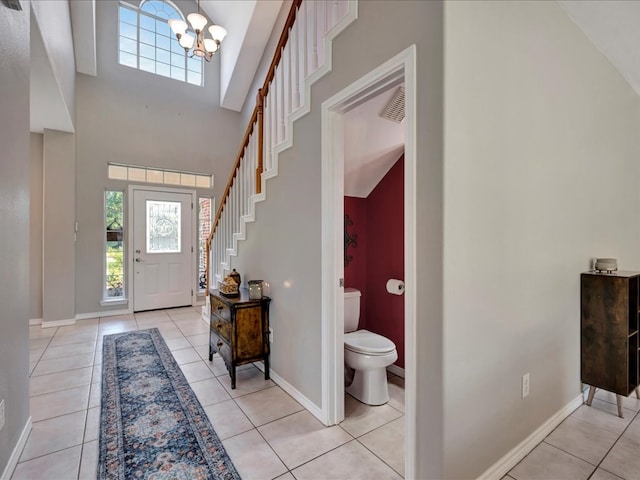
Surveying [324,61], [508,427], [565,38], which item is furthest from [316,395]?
[565,38]

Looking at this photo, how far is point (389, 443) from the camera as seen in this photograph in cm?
184

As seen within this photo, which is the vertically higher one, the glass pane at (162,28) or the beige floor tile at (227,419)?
the glass pane at (162,28)

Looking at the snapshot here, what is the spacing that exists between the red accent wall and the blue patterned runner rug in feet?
5.44

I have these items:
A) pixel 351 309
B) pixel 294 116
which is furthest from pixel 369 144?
pixel 351 309

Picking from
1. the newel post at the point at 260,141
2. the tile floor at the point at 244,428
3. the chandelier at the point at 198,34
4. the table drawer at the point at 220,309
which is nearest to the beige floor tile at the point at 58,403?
the tile floor at the point at 244,428

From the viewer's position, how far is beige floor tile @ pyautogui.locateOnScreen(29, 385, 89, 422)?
2.15 metres

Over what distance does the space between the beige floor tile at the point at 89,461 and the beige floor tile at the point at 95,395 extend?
506 mm

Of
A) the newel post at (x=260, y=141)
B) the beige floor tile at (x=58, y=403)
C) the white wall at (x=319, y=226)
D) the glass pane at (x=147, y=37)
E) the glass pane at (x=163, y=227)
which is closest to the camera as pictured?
A: the white wall at (x=319, y=226)

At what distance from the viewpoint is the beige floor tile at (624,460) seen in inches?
63.4

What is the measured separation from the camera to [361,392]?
7.59 feet

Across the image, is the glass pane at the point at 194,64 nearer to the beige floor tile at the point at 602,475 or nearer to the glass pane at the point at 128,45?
the glass pane at the point at 128,45

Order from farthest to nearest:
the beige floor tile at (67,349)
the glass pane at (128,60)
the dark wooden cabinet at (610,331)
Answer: the glass pane at (128,60) → the beige floor tile at (67,349) → the dark wooden cabinet at (610,331)

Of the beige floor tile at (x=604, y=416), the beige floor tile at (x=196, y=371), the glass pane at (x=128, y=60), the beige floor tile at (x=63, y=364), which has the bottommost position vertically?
the beige floor tile at (x=604, y=416)

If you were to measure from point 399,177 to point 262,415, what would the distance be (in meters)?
2.16
